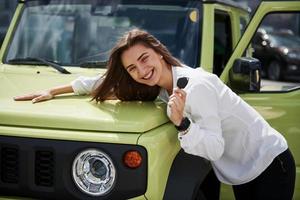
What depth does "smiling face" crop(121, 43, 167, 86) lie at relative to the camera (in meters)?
2.73

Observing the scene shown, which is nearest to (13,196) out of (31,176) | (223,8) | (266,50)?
(31,176)

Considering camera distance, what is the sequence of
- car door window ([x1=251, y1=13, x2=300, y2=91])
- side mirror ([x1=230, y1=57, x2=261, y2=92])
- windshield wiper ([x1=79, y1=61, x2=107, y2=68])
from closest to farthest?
side mirror ([x1=230, y1=57, x2=261, y2=92]) < windshield wiper ([x1=79, y1=61, x2=107, y2=68]) < car door window ([x1=251, y1=13, x2=300, y2=91])

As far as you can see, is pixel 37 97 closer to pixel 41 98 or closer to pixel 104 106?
pixel 41 98

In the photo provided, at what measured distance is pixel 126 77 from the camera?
287 centimetres

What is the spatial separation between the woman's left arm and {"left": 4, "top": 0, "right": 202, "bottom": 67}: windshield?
3.46ft

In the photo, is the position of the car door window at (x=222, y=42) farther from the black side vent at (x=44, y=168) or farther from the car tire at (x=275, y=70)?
the car tire at (x=275, y=70)

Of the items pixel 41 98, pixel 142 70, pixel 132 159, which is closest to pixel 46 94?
pixel 41 98

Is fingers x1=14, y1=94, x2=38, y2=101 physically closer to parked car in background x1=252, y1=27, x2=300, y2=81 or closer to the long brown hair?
the long brown hair

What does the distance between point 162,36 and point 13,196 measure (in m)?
1.59

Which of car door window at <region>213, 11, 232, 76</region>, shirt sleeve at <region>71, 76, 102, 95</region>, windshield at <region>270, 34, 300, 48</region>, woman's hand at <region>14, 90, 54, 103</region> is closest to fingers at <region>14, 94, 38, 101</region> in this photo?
woman's hand at <region>14, 90, 54, 103</region>

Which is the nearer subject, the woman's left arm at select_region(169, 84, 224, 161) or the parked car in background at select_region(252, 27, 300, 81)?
the woman's left arm at select_region(169, 84, 224, 161)

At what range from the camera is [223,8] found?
417cm

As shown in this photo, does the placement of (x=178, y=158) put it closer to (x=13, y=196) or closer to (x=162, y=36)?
(x=13, y=196)

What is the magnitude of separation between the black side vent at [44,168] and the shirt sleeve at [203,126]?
633mm
